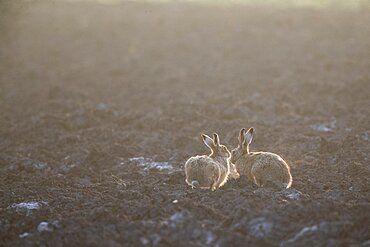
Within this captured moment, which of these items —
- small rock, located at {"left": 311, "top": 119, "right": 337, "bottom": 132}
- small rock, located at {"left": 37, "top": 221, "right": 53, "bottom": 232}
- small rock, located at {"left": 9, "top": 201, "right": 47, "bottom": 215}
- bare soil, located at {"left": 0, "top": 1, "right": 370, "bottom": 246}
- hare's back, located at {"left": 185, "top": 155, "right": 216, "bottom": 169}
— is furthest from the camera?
small rock, located at {"left": 311, "top": 119, "right": 337, "bottom": 132}

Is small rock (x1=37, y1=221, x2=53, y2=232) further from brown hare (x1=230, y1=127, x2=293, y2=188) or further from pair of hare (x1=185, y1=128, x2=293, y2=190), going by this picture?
brown hare (x1=230, y1=127, x2=293, y2=188)

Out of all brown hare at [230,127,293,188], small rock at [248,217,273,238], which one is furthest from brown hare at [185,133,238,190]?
small rock at [248,217,273,238]

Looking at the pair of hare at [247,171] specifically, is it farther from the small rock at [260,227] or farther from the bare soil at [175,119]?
the small rock at [260,227]

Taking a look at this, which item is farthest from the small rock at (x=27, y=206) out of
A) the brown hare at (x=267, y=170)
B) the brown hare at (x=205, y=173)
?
the brown hare at (x=267, y=170)

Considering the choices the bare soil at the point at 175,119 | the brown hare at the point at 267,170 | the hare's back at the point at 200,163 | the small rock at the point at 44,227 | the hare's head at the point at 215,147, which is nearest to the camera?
the bare soil at the point at 175,119

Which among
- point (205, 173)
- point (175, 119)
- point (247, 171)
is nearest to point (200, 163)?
point (205, 173)

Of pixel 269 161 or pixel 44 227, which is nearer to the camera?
pixel 44 227

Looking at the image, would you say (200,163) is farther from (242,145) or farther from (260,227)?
(260,227)

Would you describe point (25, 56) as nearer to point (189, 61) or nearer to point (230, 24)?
point (189, 61)

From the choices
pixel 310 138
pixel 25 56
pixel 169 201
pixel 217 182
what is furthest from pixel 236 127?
pixel 25 56
